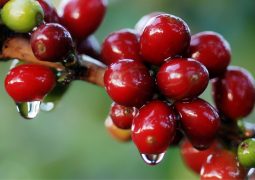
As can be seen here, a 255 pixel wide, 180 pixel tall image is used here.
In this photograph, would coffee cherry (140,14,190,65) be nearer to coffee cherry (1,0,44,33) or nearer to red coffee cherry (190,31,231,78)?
red coffee cherry (190,31,231,78)

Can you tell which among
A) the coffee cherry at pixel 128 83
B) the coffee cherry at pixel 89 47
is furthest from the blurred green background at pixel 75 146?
the coffee cherry at pixel 128 83

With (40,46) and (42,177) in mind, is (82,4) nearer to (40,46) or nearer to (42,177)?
Answer: (40,46)

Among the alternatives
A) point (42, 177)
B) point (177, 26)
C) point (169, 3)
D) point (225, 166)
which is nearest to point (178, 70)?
point (177, 26)

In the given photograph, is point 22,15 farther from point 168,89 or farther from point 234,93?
point 234,93

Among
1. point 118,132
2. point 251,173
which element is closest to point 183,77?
point 251,173

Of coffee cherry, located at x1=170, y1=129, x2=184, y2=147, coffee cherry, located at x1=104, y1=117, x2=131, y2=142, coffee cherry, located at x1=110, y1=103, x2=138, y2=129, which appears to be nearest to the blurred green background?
coffee cherry, located at x1=104, y1=117, x2=131, y2=142

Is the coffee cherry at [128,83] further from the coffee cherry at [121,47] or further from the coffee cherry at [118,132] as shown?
the coffee cherry at [118,132]
